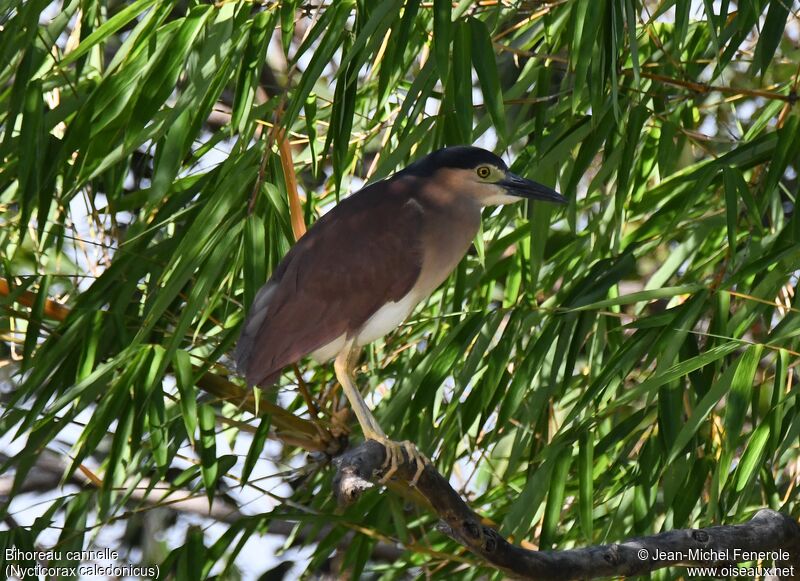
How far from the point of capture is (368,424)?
2168mm

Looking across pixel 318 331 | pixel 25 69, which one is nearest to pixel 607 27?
pixel 318 331

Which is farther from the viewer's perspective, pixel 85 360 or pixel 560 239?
pixel 560 239

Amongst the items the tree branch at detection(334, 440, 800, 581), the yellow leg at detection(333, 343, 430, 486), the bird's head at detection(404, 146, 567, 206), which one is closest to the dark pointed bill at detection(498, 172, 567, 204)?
the bird's head at detection(404, 146, 567, 206)

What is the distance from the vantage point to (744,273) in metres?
2.12

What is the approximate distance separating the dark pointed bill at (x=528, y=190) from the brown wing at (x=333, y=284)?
0.18 metres

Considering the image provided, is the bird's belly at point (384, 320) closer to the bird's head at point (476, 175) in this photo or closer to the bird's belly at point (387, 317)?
the bird's belly at point (387, 317)

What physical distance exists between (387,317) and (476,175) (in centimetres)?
30

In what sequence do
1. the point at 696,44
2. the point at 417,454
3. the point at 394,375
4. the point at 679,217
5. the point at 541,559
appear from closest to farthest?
the point at 541,559 → the point at 417,454 → the point at 679,217 → the point at 696,44 → the point at 394,375

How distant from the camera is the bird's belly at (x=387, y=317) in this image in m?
2.13

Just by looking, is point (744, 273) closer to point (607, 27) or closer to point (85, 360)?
point (607, 27)

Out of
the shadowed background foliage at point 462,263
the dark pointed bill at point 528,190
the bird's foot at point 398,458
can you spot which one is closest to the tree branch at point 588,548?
the bird's foot at point 398,458

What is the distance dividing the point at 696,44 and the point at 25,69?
148cm

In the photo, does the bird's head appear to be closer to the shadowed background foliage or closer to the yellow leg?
the shadowed background foliage

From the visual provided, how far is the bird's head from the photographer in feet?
7.07
